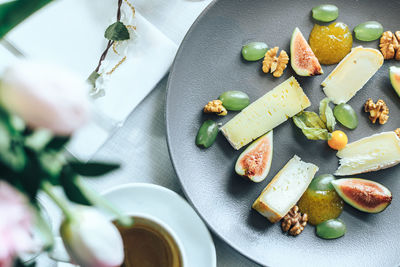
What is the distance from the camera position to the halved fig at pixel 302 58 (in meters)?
1.09

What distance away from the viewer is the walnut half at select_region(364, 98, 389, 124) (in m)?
1.11

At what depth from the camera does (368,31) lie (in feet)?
3.67

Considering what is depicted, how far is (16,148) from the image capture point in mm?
429

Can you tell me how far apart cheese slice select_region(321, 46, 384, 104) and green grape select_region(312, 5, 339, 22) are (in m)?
0.10

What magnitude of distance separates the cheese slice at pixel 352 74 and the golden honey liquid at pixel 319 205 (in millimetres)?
224

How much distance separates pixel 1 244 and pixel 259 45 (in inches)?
33.6

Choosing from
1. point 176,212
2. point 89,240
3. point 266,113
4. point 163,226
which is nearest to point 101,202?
point 89,240

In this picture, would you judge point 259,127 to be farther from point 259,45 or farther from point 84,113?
point 84,113

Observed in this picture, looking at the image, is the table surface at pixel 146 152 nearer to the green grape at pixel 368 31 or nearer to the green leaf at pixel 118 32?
the green leaf at pixel 118 32

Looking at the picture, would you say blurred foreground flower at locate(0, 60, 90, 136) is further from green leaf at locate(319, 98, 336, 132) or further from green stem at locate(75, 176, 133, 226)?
green leaf at locate(319, 98, 336, 132)

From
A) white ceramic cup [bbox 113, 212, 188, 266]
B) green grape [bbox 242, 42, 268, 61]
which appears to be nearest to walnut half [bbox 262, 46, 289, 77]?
green grape [bbox 242, 42, 268, 61]

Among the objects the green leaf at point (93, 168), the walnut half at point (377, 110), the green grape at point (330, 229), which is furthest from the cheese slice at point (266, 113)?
the green leaf at point (93, 168)

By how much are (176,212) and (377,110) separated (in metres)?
0.53

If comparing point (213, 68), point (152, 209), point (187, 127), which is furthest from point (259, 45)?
point (152, 209)
